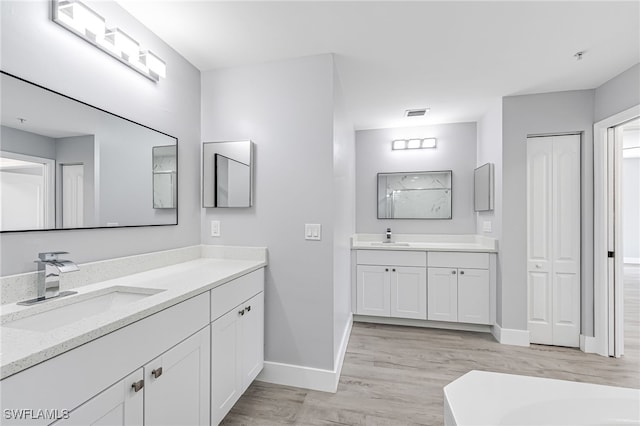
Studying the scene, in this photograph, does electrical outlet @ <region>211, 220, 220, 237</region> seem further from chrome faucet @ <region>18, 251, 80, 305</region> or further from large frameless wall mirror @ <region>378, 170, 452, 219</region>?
large frameless wall mirror @ <region>378, 170, 452, 219</region>

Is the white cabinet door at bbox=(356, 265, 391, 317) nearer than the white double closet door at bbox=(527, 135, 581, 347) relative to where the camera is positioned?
No

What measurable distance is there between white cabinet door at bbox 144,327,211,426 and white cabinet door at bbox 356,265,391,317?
6.96ft

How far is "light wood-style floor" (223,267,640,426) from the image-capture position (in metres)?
1.76

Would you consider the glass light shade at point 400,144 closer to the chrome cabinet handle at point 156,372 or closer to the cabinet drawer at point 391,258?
the cabinet drawer at point 391,258

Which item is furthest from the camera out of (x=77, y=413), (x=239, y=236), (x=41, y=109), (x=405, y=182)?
(x=405, y=182)

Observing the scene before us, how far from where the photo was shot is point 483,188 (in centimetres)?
315

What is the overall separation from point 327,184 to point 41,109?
5.09 ft

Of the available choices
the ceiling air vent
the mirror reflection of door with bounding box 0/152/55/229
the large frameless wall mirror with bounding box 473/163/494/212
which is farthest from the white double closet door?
the mirror reflection of door with bounding box 0/152/55/229

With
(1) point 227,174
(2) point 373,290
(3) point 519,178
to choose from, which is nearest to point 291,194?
(1) point 227,174

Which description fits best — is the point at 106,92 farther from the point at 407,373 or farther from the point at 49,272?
the point at 407,373

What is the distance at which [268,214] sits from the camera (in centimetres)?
215

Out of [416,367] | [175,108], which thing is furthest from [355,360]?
[175,108]

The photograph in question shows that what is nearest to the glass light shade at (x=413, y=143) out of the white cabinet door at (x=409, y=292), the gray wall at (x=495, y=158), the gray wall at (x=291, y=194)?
the gray wall at (x=495, y=158)

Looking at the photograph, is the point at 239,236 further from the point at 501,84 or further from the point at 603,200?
the point at 603,200
